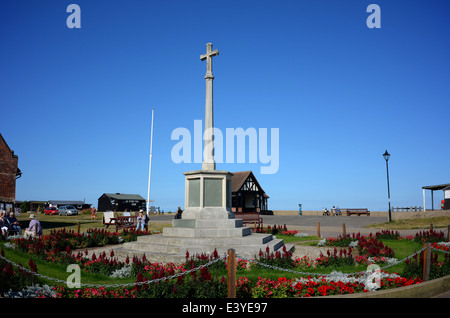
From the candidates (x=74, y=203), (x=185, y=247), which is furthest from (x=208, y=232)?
(x=74, y=203)

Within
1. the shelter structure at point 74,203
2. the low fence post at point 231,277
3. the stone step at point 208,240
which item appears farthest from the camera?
the shelter structure at point 74,203

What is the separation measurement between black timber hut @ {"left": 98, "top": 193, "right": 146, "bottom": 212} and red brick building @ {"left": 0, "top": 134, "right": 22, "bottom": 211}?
113 ft

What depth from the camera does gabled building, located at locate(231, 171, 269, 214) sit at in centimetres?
4758

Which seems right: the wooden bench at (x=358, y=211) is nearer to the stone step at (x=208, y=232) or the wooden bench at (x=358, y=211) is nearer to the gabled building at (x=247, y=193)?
the gabled building at (x=247, y=193)

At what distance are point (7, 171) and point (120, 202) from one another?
3783 centimetres

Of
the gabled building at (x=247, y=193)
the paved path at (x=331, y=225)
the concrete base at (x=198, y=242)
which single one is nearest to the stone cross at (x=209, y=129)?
the concrete base at (x=198, y=242)

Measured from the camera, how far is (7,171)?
30328 mm

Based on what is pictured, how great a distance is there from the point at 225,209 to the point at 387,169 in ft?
72.2

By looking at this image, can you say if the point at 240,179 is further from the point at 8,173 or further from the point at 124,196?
the point at 124,196

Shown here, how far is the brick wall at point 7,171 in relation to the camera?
29.7 meters

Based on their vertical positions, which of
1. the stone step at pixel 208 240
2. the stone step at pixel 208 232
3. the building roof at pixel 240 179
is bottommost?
the stone step at pixel 208 240
